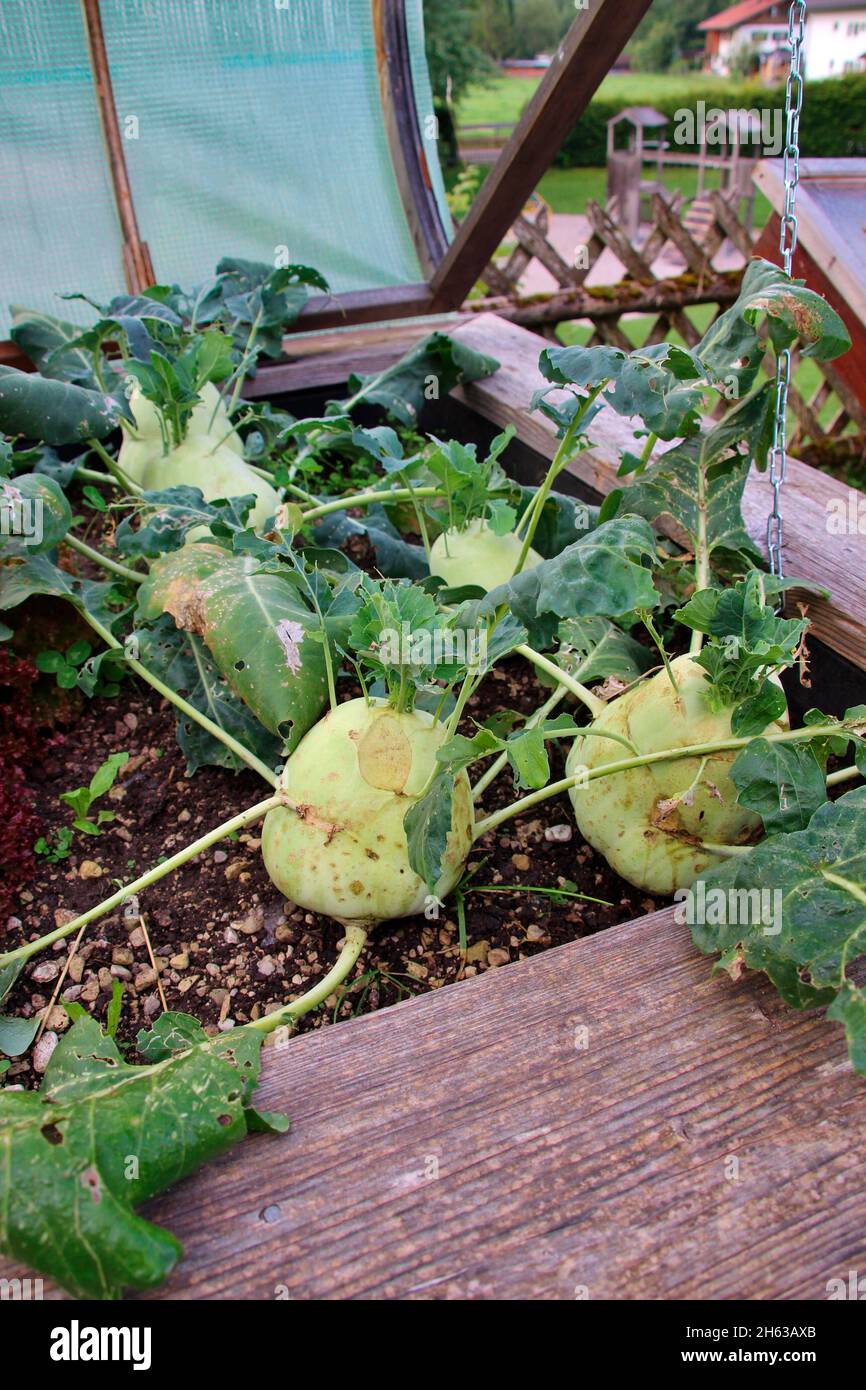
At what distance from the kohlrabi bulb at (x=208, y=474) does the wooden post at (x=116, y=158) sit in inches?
38.4

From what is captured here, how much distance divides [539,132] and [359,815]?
2053 mm

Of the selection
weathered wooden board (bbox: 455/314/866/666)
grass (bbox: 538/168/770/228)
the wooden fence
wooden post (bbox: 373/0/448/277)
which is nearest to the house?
grass (bbox: 538/168/770/228)

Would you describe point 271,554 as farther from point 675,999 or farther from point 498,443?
point 675,999

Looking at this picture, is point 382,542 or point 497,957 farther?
Result: point 382,542

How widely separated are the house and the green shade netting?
26471 mm

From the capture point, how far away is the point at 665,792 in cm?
142

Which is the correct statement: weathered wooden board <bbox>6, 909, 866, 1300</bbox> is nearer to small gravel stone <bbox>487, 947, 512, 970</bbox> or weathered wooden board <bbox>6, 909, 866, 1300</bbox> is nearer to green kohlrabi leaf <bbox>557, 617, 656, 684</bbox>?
small gravel stone <bbox>487, 947, 512, 970</bbox>

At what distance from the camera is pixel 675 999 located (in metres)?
1.12

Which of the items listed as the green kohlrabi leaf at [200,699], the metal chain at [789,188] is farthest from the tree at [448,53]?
the green kohlrabi leaf at [200,699]

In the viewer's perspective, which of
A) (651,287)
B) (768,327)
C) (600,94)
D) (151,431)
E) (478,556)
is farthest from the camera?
(600,94)

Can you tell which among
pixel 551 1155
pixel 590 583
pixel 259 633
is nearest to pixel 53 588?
pixel 259 633

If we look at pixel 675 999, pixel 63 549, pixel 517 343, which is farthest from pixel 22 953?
pixel 517 343

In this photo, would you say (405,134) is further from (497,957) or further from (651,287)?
(497,957)

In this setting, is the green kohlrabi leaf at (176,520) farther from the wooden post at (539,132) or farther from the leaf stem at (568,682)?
the wooden post at (539,132)
